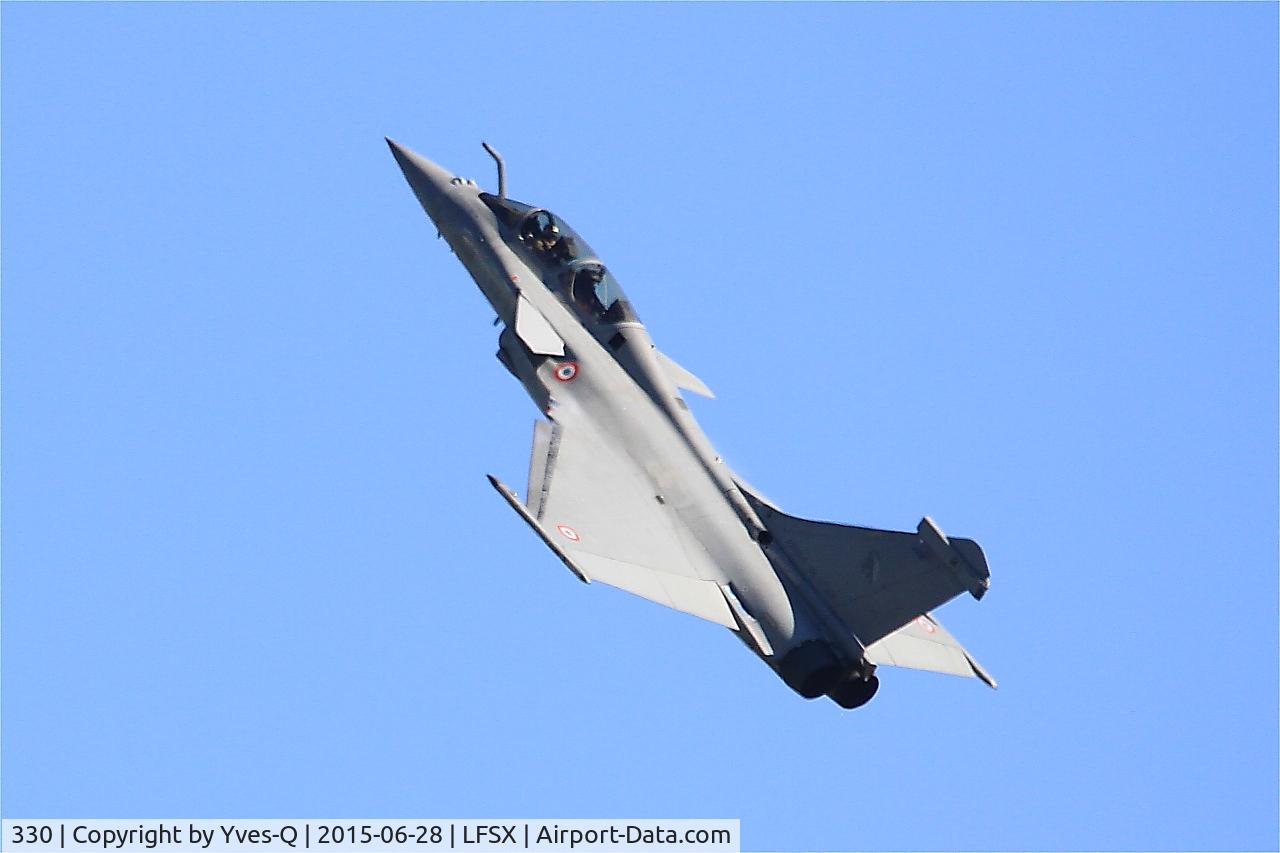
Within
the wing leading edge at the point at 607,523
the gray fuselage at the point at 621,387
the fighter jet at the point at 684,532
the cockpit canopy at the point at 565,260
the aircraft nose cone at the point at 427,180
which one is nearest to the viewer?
the wing leading edge at the point at 607,523

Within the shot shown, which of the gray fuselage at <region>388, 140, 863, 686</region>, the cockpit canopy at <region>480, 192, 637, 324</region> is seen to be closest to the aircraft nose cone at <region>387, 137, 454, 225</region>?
the gray fuselage at <region>388, 140, 863, 686</region>

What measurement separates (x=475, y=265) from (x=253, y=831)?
8.85 m

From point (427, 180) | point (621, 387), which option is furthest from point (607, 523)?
point (427, 180)

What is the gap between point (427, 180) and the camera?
90.9 ft

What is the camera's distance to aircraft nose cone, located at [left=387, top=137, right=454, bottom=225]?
2745 centimetres

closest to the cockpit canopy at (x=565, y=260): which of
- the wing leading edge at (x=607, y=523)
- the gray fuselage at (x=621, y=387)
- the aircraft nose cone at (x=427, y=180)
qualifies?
the gray fuselage at (x=621, y=387)

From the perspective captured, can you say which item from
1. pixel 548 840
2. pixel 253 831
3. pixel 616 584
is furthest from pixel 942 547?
pixel 253 831

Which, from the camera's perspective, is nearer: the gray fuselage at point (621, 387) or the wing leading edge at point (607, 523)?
the wing leading edge at point (607, 523)

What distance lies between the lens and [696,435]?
24.3m

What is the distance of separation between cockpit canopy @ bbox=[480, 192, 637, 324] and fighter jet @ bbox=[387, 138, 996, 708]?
0.03 meters

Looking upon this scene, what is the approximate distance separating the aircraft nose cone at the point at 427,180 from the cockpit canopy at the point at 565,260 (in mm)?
629

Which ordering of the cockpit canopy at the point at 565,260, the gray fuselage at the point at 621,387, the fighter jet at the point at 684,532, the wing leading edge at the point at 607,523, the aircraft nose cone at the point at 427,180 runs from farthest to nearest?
the aircraft nose cone at the point at 427,180
the cockpit canopy at the point at 565,260
the gray fuselage at the point at 621,387
the fighter jet at the point at 684,532
the wing leading edge at the point at 607,523

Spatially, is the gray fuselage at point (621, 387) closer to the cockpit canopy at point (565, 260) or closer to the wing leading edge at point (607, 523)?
the cockpit canopy at point (565, 260)

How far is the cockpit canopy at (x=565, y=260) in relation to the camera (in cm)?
2586
